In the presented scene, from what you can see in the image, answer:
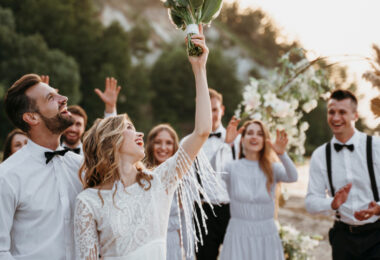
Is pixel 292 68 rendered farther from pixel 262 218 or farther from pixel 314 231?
pixel 314 231

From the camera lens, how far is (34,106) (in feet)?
8.07

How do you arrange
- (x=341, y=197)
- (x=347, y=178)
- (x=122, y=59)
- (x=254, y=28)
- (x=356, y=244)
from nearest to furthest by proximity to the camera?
(x=341, y=197) → (x=356, y=244) → (x=347, y=178) → (x=122, y=59) → (x=254, y=28)

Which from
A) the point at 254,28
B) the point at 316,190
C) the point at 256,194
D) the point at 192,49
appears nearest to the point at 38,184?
the point at 192,49

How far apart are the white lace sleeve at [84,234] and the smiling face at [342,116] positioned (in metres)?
2.69

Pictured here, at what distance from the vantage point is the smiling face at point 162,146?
14.0 feet

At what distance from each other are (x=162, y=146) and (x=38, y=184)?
80.4 inches

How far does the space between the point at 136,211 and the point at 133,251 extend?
0.77ft

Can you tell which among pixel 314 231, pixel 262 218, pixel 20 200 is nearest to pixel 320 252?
pixel 314 231

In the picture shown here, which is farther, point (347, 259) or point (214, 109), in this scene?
point (214, 109)

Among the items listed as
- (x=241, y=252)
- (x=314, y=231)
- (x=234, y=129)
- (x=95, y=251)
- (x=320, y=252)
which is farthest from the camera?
(x=314, y=231)

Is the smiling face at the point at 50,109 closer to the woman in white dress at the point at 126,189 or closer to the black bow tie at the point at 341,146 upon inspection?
the woman in white dress at the point at 126,189

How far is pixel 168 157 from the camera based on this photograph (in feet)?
14.0

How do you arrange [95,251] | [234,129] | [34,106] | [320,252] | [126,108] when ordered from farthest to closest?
[126,108] → [320,252] → [234,129] → [34,106] → [95,251]

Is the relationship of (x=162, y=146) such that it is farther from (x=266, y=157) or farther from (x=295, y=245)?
(x=295, y=245)
